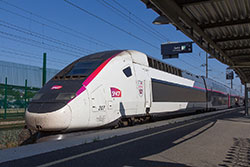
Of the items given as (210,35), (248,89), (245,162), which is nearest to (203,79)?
(248,89)

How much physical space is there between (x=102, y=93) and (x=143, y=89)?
2876 mm

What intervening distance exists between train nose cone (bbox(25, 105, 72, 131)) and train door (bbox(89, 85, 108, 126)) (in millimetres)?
854

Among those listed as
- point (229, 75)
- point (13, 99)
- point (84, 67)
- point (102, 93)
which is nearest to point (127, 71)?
point (84, 67)

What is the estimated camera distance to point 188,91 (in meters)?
17.6

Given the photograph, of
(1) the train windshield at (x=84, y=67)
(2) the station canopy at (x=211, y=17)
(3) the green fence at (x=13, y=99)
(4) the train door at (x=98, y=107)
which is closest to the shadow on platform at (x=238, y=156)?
(2) the station canopy at (x=211, y=17)

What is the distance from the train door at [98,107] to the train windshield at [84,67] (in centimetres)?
75

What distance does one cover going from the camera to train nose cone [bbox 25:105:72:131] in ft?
22.5

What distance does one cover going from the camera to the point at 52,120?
6.83 meters

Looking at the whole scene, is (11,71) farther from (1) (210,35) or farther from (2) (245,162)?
(2) (245,162)

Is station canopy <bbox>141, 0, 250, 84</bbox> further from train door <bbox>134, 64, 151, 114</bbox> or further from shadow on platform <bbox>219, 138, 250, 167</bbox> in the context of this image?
shadow on platform <bbox>219, 138, 250, 167</bbox>

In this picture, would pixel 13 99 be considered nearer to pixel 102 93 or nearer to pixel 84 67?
pixel 84 67

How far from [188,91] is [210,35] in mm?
8187

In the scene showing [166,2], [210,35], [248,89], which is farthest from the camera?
[248,89]

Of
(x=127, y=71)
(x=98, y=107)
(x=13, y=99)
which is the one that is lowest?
(x=98, y=107)
